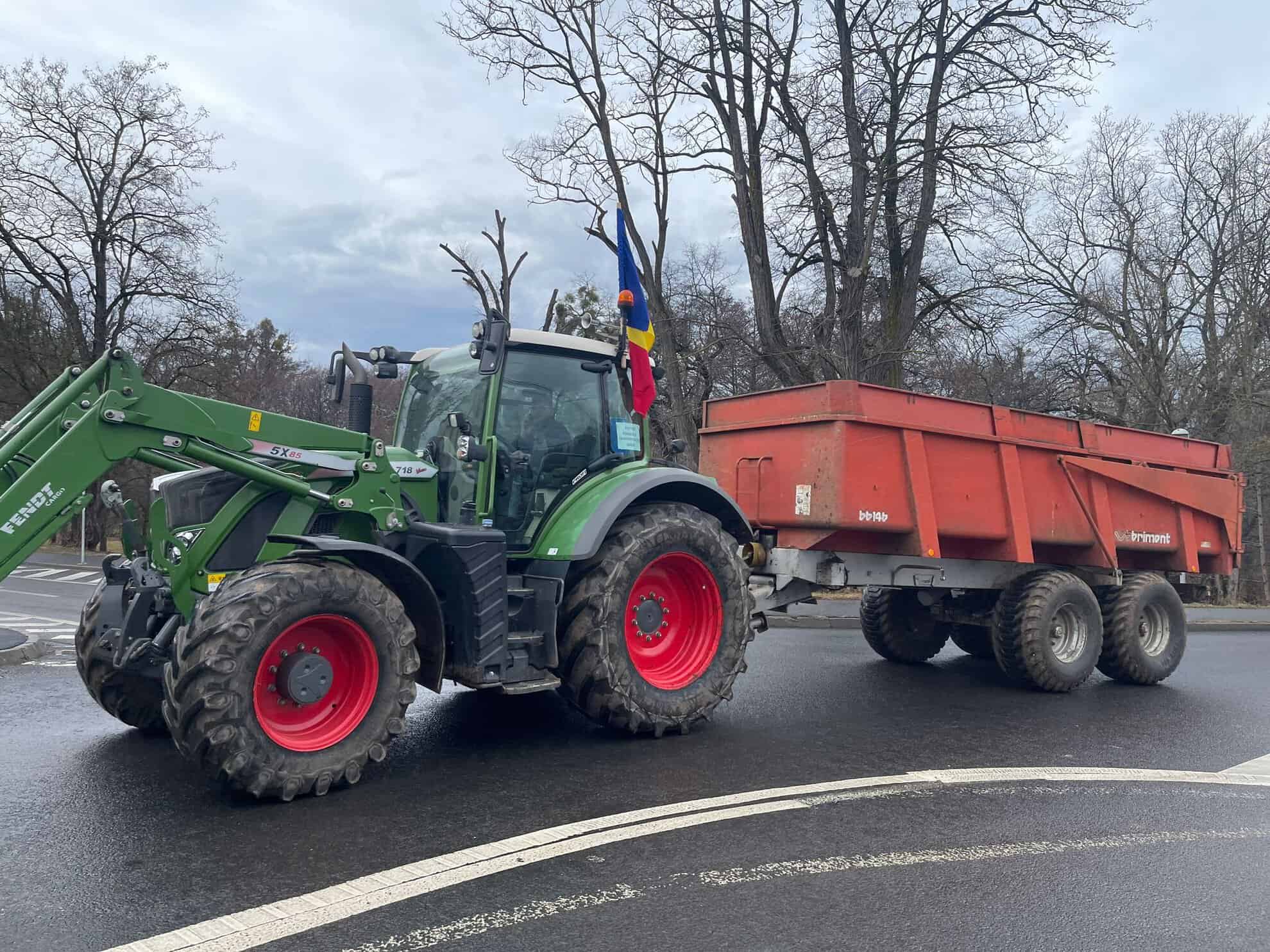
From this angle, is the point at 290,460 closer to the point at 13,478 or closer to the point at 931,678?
the point at 13,478

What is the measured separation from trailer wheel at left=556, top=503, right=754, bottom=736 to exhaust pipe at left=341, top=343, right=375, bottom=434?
5.11 feet

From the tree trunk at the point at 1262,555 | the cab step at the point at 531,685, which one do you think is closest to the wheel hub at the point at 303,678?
the cab step at the point at 531,685

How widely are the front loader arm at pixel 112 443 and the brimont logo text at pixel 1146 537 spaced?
23.6ft

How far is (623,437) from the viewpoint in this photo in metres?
6.73

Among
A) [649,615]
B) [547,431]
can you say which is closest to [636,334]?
[547,431]

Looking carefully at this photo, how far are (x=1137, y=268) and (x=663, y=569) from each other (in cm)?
2572

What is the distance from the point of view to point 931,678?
365 inches

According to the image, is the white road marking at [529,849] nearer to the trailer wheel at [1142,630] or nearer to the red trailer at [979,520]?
the red trailer at [979,520]

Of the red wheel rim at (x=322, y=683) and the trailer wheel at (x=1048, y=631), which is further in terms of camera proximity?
the trailer wheel at (x=1048, y=631)

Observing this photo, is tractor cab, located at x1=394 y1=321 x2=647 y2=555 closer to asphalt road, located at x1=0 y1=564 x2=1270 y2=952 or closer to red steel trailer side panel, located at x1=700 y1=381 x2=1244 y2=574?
asphalt road, located at x1=0 y1=564 x2=1270 y2=952

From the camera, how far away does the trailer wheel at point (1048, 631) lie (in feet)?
27.6

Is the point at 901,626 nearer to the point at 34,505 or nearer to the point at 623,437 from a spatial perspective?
the point at 623,437

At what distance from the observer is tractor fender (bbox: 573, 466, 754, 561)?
5.96 metres

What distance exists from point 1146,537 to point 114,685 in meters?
8.76
